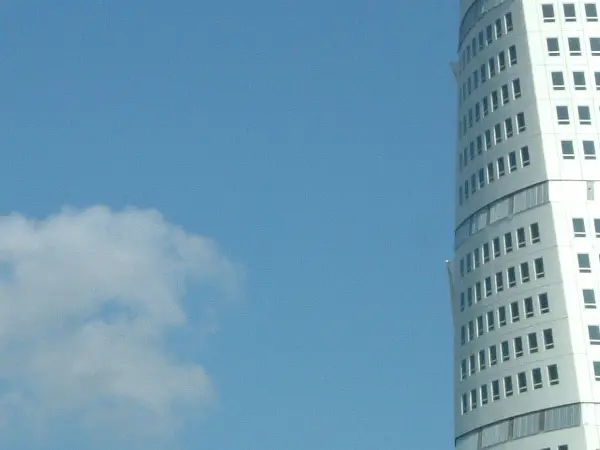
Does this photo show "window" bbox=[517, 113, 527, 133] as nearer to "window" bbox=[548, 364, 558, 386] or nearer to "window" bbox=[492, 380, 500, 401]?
"window" bbox=[548, 364, 558, 386]

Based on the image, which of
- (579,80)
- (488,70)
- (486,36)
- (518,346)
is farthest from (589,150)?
(518,346)

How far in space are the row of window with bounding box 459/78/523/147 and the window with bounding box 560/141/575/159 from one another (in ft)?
13.5

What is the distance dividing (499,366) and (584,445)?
24.0ft

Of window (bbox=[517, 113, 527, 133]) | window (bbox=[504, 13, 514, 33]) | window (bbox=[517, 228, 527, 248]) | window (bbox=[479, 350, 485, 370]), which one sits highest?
window (bbox=[504, 13, 514, 33])

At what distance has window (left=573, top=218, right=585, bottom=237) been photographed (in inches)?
2886

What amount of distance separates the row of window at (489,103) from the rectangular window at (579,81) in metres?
3.27

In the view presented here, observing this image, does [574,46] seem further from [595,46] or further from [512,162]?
[512,162]

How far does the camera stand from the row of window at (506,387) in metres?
70.9

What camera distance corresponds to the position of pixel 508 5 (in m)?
79.2

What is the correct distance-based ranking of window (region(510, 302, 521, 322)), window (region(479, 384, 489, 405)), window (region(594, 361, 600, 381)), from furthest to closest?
window (region(479, 384, 489, 405)) < window (region(510, 302, 521, 322)) < window (region(594, 361, 600, 381))

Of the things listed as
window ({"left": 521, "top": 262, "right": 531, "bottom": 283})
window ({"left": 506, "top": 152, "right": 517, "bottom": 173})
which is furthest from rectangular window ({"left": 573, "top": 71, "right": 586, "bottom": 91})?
window ({"left": 521, "top": 262, "right": 531, "bottom": 283})

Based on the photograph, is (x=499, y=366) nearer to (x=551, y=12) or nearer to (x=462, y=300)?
(x=462, y=300)

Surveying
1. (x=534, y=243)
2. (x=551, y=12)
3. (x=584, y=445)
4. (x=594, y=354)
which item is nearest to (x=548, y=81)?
(x=551, y=12)

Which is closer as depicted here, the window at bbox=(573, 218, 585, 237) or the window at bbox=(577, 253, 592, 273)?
the window at bbox=(577, 253, 592, 273)
